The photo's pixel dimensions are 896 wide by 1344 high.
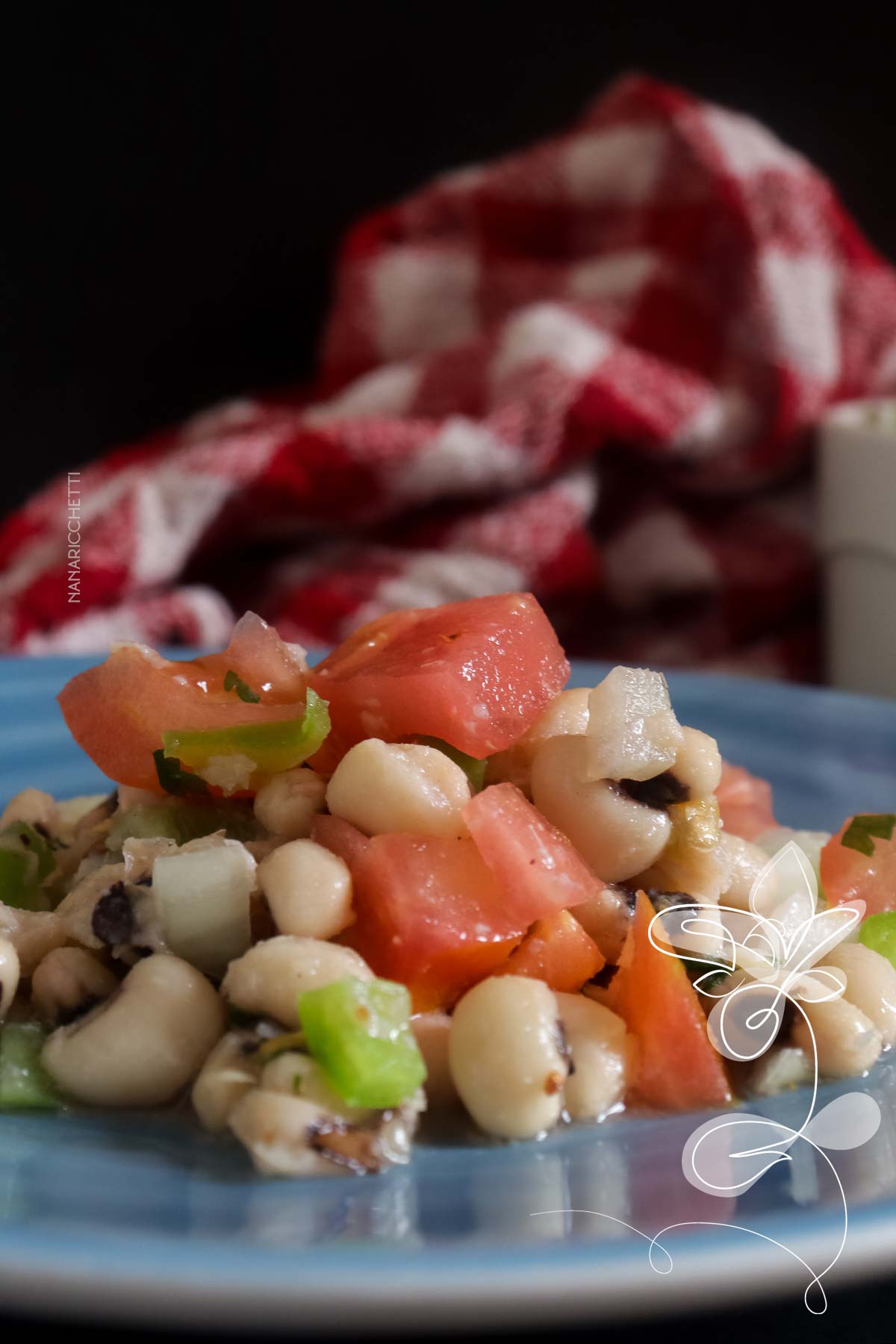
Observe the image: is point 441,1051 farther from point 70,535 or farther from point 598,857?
point 70,535

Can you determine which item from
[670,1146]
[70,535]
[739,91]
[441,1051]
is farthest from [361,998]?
[739,91]

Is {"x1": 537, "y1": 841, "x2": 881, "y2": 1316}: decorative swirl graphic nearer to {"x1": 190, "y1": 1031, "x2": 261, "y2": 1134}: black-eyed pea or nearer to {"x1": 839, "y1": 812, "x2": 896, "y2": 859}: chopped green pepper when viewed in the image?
{"x1": 839, "y1": 812, "x2": 896, "y2": 859}: chopped green pepper

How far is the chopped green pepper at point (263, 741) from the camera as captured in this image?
902 mm

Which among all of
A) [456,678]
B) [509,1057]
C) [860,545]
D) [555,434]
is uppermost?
[456,678]

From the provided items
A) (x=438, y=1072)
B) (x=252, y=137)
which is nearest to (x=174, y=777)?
(x=438, y=1072)

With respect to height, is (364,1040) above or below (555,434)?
above

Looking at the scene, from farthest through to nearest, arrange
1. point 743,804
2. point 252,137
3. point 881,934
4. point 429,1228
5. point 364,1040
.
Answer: point 252,137 < point 743,804 < point 881,934 < point 364,1040 < point 429,1228

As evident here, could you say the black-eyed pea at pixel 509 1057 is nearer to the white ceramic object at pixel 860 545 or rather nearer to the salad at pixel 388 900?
the salad at pixel 388 900

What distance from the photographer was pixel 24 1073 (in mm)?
803

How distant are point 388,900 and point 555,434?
3.91ft

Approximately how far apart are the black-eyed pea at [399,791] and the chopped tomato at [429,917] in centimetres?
1

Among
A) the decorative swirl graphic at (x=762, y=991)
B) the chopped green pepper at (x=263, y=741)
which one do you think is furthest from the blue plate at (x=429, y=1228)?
the chopped green pepper at (x=263, y=741)

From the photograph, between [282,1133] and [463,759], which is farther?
[463,759]

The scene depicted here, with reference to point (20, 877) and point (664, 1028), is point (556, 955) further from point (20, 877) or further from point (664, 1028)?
point (20, 877)
